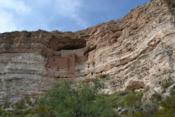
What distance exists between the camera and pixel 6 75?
121 feet

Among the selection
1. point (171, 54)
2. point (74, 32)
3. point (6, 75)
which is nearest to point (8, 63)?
point (6, 75)

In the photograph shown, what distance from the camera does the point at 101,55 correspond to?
121 ft

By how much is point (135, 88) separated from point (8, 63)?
1292 cm

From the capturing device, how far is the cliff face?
29.6 m

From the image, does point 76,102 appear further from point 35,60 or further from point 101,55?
point 35,60

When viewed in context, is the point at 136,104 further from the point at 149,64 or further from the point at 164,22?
the point at 164,22

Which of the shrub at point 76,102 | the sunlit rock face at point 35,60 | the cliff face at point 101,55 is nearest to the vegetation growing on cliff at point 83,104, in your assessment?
the shrub at point 76,102

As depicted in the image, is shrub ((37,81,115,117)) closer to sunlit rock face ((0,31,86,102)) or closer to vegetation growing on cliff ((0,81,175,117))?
vegetation growing on cliff ((0,81,175,117))

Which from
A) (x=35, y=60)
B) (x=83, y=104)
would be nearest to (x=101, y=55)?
(x=35, y=60)

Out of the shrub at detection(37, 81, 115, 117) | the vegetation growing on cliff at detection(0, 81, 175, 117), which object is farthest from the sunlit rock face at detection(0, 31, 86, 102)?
the shrub at detection(37, 81, 115, 117)

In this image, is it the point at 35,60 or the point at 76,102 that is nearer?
the point at 76,102

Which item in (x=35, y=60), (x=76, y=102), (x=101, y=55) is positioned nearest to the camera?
(x=76, y=102)

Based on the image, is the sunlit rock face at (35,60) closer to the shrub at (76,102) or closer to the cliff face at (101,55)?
the cliff face at (101,55)

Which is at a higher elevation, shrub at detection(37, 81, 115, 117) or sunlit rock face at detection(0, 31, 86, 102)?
sunlit rock face at detection(0, 31, 86, 102)
